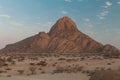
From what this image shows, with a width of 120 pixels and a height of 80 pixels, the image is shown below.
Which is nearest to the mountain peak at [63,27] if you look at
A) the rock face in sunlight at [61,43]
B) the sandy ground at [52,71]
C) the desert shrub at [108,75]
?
the rock face in sunlight at [61,43]

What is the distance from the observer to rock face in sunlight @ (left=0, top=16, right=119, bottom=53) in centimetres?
16375

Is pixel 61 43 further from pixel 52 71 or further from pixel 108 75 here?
pixel 108 75

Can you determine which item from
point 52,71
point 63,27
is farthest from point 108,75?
point 63,27

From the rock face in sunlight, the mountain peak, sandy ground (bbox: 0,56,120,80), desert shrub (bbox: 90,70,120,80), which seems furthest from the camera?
the mountain peak

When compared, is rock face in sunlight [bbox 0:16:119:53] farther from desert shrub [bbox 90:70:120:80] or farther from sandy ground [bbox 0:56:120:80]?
desert shrub [bbox 90:70:120:80]

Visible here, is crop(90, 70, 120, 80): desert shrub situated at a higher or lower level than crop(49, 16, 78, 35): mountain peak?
lower

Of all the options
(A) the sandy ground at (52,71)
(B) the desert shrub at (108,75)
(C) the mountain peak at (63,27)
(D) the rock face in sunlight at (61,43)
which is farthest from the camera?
(C) the mountain peak at (63,27)

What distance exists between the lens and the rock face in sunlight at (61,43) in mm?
163750

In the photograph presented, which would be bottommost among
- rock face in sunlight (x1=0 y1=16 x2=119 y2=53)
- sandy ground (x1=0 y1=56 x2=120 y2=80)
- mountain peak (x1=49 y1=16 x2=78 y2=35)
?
sandy ground (x1=0 y1=56 x2=120 y2=80)

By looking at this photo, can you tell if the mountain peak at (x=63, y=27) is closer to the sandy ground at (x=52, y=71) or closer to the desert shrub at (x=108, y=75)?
the sandy ground at (x=52, y=71)

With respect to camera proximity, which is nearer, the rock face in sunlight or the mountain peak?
the rock face in sunlight

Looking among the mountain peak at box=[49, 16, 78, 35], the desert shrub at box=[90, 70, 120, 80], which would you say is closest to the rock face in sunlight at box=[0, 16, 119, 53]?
the mountain peak at box=[49, 16, 78, 35]

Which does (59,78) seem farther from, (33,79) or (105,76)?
(105,76)

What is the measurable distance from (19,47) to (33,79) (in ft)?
488
